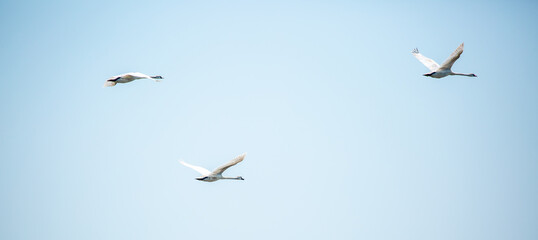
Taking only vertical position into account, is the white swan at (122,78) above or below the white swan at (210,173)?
above

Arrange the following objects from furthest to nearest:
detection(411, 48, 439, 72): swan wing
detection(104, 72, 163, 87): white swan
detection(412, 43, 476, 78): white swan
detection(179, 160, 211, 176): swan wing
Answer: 1. detection(411, 48, 439, 72): swan wing
2. detection(179, 160, 211, 176): swan wing
3. detection(412, 43, 476, 78): white swan
4. detection(104, 72, 163, 87): white swan

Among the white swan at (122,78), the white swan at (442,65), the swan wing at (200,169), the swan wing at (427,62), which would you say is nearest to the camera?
the white swan at (122,78)

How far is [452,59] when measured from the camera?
44.2m

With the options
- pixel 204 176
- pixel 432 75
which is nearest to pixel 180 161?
pixel 204 176

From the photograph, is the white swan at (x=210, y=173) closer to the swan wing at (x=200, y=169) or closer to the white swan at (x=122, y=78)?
the swan wing at (x=200, y=169)

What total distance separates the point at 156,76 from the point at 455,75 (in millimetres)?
21702

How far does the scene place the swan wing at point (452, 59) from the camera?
139 feet

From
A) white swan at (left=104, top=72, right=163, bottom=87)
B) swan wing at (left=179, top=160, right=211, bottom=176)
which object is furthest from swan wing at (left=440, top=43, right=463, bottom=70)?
white swan at (left=104, top=72, right=163, bottom=87)

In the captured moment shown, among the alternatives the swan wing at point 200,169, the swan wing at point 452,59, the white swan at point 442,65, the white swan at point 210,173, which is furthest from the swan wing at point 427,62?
the swan wing at point 200,169

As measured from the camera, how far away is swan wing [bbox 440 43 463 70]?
42.5 m

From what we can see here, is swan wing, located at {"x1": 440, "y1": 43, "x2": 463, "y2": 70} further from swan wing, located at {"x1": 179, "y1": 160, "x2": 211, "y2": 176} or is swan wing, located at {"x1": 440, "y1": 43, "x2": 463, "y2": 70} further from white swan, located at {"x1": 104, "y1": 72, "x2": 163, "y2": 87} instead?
white swan, located at {"x1": 104, "y1": 72, "x2": 163, "y2": 87}

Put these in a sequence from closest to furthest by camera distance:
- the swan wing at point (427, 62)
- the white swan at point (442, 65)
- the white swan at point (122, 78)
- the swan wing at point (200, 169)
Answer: the white swan at point (122, 78) < the white swan at point (442, 65) < the swan wing at point (200, 169) < the swan wing at point (427, 62)

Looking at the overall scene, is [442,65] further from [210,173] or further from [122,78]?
[122,78]

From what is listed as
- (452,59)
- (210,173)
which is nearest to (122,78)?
(210,173)
